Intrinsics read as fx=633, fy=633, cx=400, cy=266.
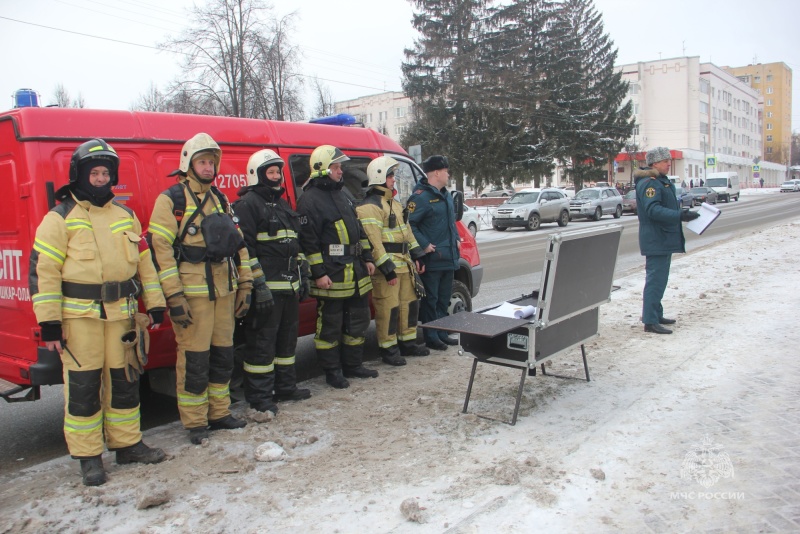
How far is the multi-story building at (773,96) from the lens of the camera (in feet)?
411

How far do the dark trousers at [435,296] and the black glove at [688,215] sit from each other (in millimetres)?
2633

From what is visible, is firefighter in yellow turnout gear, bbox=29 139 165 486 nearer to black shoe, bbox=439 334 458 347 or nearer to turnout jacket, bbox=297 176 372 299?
turnout jacket, bbox=297 176 372 299

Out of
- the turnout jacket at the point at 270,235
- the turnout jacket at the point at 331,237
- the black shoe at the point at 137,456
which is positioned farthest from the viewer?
the turnout jacket at the point at 331,237

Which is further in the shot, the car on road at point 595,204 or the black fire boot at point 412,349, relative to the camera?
the car on road at point 595,204

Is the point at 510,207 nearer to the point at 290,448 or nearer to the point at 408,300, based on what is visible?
the point at 408,300

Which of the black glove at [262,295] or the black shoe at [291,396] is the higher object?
the black glove at [262,295]

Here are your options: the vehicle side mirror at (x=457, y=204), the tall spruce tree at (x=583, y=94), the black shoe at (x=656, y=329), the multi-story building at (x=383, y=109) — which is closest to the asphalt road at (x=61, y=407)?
the vehicle side mirror at (x=457, y=204)

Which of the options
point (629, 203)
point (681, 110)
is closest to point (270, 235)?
point (629, 203)

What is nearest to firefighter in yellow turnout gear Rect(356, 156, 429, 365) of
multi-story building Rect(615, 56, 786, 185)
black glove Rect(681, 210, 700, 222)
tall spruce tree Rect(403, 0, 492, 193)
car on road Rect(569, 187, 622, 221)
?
black glove Rect(681, 210, 700, 222)

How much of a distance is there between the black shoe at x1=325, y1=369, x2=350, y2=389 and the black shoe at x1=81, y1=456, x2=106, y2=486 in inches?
83.1

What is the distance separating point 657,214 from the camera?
6.72 metres

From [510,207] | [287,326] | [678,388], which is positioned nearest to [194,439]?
[287,326]

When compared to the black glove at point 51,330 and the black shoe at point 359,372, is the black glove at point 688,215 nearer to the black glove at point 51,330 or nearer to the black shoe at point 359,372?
the black shoe at point 359,372

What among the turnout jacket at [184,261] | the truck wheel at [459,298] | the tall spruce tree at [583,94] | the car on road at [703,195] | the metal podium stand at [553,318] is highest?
the tall spruce tree at [583,94]
